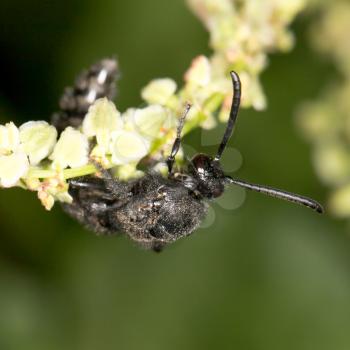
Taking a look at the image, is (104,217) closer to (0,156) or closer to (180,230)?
(180,230)

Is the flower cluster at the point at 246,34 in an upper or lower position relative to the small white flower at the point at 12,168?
upper

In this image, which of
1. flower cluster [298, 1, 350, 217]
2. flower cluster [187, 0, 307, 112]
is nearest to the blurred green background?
flower cluster [298, 1, 350, 217]

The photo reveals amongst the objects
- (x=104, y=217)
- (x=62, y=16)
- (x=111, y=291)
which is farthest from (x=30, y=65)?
(x=104, y=217)

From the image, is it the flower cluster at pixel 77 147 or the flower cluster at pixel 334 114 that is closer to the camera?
the flower cluster at pixel 77 147

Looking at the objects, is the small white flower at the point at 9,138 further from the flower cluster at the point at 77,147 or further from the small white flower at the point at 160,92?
the small white flower at the point at 160,92

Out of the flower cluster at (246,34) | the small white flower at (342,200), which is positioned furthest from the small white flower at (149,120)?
the small white flower at (342,200)

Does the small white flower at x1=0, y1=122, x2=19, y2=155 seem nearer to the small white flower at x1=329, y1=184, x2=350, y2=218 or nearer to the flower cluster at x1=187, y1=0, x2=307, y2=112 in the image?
the flower cluster at x1=187, y1=0, x2=307, y2=112

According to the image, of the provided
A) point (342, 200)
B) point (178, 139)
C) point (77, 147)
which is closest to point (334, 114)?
point (342, 200)
